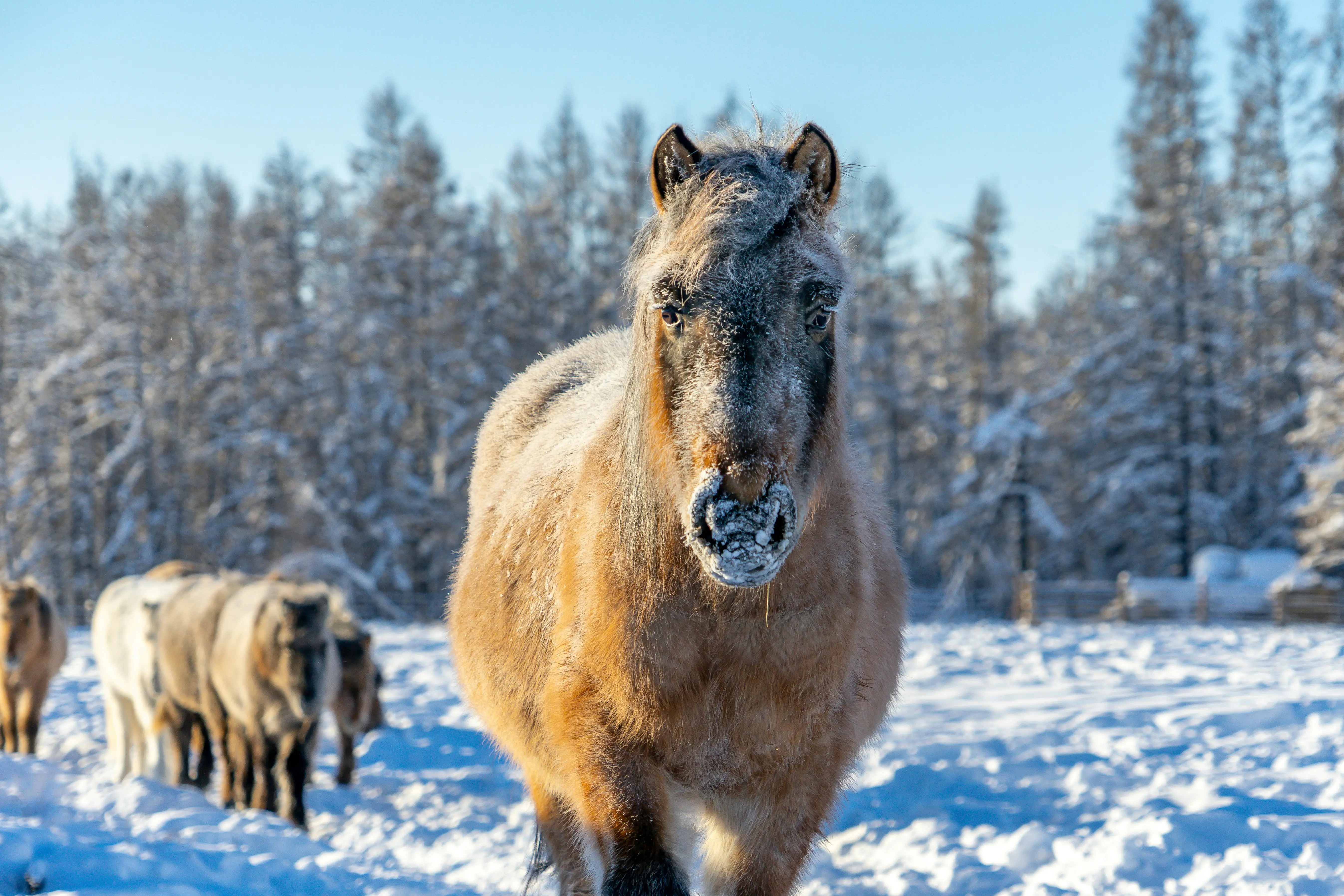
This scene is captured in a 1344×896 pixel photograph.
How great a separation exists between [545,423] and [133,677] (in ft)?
20.0

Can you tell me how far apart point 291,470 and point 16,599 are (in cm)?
1548

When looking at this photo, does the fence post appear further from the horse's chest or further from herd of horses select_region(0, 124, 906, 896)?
the horse's chest

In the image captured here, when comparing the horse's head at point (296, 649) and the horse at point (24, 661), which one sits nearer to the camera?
the horse's head at point (296, 649)

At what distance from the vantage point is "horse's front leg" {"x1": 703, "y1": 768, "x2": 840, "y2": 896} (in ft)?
8.87

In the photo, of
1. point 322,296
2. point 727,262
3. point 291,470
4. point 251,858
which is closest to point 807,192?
point 727,262

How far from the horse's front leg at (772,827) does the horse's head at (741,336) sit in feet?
2.93

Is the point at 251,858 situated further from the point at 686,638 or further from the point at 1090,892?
the point at 1090,892

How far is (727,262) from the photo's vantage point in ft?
7.63

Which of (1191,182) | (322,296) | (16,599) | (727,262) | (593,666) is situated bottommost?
(16,599)

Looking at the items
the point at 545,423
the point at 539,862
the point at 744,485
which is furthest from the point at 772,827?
the point at 545,423

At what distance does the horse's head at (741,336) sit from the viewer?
2.06 meters

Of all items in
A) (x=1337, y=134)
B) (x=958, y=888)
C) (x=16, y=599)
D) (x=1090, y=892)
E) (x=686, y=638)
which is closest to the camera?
(x=686, y=638)

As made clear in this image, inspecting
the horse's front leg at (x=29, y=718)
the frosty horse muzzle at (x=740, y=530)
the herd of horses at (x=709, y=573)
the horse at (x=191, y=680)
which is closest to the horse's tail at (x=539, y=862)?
the herd of horses at (x=709, y=573)

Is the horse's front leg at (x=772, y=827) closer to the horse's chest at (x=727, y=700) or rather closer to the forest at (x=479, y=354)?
the horse's chest at (x=727, y=700)
